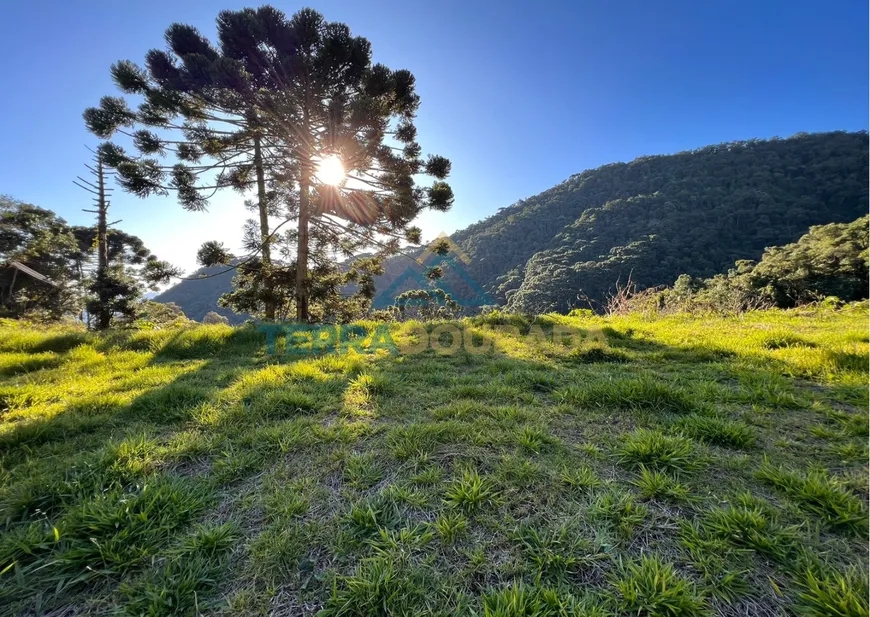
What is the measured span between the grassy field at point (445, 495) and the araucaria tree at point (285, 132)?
274 inches

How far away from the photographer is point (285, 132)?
29.1 ft

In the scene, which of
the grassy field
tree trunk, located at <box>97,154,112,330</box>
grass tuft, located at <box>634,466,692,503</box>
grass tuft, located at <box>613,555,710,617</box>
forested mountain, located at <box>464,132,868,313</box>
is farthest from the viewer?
forested mountain, located at <box>464,132,868,313</box>

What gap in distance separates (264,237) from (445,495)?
10.4 metres

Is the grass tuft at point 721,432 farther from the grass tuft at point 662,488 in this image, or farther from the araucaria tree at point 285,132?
the araucaria tree at point 285,132

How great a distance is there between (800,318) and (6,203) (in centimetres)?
3922

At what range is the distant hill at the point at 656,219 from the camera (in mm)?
34438

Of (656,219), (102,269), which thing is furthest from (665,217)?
(102,269)

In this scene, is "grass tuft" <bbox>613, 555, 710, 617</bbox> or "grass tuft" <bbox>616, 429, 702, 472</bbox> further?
"grass tuft" <bbox>616, 429, 702, 472</bbox>

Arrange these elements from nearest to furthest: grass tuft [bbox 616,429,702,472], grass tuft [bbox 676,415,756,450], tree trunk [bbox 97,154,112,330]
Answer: grass tuft [bbox 616,429,702,472]
grass tuft [bbox 676,415,756,450]
tree trunk [bbox 97,154,112,330]

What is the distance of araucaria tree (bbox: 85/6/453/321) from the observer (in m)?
7.71

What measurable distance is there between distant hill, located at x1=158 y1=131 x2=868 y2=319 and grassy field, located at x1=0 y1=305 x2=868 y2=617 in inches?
1004

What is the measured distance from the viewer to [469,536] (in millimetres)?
1562

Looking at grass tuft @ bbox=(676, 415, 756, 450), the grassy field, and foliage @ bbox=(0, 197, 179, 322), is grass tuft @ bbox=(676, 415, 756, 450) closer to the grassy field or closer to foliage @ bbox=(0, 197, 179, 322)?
the grassy field

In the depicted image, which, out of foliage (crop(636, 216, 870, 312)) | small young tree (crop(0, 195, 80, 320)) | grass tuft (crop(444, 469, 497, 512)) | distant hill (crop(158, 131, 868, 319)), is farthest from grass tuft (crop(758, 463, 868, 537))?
small young tree (crop(0, 195, 80, 320))
